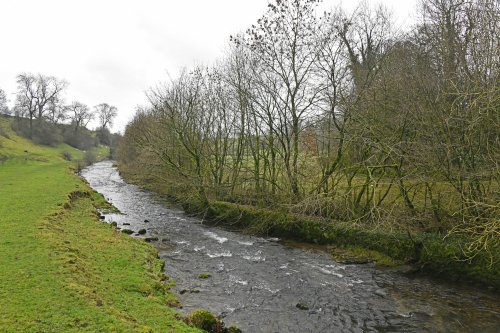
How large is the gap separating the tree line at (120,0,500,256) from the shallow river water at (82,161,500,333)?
2.42m

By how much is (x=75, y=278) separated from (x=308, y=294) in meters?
8.31

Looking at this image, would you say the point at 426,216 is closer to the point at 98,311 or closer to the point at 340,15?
the point at 340,15

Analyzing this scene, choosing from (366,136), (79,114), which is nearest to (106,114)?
(79,114)

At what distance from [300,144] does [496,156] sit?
1409 cm

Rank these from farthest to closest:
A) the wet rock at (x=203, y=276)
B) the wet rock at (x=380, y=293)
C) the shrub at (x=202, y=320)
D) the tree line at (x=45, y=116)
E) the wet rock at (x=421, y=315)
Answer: the tree line at (x=45, y=116) < the wet rock at (x=203, y=276) < the wet rock at (x=380, y=293) < the wet rock at (x=421, y=315) < the shrub at (x=202, y=320)

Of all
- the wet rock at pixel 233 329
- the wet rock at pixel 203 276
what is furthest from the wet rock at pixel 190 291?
the wet rock at pixel 233 329

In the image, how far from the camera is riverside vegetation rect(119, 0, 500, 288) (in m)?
14.8

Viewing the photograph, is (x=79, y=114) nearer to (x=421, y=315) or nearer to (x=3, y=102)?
(x=3, y=102)

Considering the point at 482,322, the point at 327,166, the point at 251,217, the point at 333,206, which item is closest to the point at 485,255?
the point at 482,322

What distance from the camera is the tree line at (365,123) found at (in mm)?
14750

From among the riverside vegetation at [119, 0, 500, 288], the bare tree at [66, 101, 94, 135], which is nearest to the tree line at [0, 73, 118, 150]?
the bare tree at [66, 101, 94, 135]

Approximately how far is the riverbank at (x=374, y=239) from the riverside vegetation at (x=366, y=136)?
0.07 meters

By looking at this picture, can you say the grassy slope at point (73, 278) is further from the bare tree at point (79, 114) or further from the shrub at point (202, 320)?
the bare tree at point (79, 114)

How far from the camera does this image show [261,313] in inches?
475
